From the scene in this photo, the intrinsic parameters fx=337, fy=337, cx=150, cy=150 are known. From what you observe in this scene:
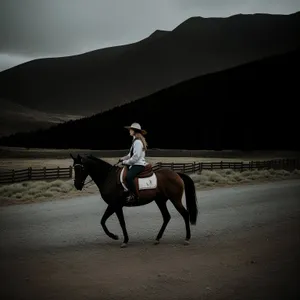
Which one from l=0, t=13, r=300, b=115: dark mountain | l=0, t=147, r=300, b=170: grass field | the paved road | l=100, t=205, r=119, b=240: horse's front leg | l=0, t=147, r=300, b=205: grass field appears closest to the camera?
the paved road

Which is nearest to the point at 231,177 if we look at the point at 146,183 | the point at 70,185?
the point at 70,185

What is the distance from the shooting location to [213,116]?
38.8ft

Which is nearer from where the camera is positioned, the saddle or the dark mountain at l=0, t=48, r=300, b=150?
the saddle

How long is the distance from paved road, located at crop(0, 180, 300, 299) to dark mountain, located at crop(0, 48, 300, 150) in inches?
82.3

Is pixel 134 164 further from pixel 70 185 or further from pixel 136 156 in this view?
pixel 70 185

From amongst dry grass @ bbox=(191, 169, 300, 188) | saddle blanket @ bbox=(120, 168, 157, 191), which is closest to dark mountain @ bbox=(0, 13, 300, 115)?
saddle blanket @ bbox=(120, 168, 157, 191)

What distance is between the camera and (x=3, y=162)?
6.97 meters

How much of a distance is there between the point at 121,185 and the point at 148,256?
A: 4.01 feet

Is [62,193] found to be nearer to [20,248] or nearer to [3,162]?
[3,162]

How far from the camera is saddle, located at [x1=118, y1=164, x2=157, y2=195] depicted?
17.9ft

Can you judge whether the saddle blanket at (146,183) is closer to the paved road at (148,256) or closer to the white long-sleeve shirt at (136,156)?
the white long-sleeve shirt at (136,156)

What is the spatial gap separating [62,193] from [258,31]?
25.4 ft

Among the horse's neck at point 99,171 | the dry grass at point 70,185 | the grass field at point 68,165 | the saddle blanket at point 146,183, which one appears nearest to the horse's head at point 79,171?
the horse's neck at point 99,171

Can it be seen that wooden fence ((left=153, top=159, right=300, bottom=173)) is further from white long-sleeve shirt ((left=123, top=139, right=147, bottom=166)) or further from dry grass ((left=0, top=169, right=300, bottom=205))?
white long-sleeve shirt ((left=123, top=139, right=147, bottom=166))
